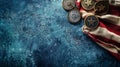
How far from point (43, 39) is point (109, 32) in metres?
0.61

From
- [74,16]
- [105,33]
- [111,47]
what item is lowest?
[111,47]

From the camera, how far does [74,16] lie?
2168mm

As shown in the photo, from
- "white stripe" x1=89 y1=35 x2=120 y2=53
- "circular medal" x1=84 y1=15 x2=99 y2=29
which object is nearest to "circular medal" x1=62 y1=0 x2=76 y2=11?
"circular medal" x1=84 y1=15 x2=99 y2=29

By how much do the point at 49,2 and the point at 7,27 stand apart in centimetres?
47

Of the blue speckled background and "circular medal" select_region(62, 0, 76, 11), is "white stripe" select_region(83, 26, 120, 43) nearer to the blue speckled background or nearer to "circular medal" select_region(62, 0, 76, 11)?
the blue speckled background

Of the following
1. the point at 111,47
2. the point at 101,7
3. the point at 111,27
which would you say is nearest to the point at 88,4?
the point at 101,7

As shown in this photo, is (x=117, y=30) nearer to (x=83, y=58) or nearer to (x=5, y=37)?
(x=83, y=58)

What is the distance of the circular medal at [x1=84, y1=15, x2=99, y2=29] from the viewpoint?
207cm

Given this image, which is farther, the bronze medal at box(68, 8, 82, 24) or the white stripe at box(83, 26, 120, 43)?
the bronze medal at box(68, 8, 82, 24)

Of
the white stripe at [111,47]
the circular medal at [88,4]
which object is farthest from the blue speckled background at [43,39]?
the circular medal at [88,4]

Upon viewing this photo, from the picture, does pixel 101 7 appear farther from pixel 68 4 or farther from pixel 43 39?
pixel 43 39

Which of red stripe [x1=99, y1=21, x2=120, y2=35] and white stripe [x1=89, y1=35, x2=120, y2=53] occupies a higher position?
red stripe [x1=99, y1=21, x2=120, y2=35]

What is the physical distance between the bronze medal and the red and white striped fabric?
12 cm

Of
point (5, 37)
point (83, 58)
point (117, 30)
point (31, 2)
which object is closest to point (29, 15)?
point (31, 2)
